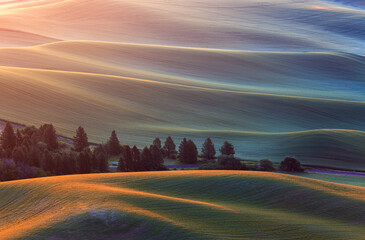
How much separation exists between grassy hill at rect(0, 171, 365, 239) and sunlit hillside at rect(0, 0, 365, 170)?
22.0 m

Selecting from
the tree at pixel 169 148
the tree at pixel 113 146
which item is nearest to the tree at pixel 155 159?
the tree at pixel 169 148

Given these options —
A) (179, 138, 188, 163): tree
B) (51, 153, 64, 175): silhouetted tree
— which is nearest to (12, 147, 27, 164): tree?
(51, 153, 64, 175): silhouetted tree

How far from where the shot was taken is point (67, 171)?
42812 millimetres

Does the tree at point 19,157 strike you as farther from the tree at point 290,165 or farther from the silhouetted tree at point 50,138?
the tree at point 290,165

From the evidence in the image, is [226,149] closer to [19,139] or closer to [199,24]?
[19,139]

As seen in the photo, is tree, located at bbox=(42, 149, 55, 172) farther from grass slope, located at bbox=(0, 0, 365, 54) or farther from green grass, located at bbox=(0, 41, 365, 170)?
grass slope, located at bbox=(0, 0, 365, 54)

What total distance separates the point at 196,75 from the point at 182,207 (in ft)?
261

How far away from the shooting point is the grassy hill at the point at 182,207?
23344 mm

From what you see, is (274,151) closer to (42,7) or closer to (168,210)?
(168,210)

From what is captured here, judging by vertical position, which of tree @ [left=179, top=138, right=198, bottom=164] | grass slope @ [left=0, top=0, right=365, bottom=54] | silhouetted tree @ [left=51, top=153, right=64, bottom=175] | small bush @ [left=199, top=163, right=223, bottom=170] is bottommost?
silhouetted tree @ [left=51, top=153, right=64, bottom=175]

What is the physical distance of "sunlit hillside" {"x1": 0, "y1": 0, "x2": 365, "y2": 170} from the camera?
62281 mm

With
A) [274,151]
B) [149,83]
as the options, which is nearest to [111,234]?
[274,151]

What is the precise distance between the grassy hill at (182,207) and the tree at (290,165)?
13.5 m

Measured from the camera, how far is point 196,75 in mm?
104625
